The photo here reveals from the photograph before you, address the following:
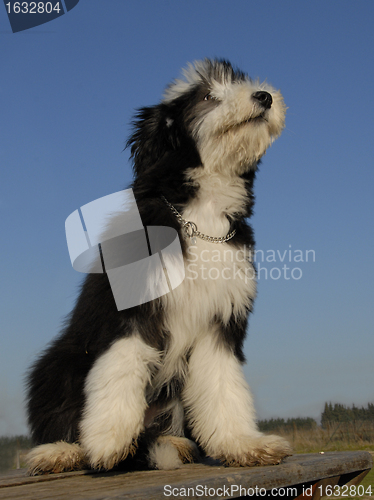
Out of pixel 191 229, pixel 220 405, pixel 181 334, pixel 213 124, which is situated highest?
pixel 213 124

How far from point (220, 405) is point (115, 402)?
2.00 ft

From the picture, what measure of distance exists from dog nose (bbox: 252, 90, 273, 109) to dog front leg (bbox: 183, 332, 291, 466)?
1.38 meters

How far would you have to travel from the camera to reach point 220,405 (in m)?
2.45

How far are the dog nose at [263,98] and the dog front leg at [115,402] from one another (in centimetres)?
155

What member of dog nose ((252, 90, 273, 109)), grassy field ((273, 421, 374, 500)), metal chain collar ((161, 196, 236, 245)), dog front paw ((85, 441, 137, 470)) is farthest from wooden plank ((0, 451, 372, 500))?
grassy field ((273, 421, 374, 500))

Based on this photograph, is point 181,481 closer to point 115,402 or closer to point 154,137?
point 115,402

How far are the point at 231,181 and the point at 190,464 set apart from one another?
1640 mm

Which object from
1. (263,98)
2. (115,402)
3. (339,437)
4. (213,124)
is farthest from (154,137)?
(339,437)

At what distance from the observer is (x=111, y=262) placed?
2402mm

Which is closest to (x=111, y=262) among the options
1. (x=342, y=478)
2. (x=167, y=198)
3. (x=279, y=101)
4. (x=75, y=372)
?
(x=167, y=198)

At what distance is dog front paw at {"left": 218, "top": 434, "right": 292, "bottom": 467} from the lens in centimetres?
223

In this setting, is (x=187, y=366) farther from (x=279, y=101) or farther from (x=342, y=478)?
(x=279, y=101)

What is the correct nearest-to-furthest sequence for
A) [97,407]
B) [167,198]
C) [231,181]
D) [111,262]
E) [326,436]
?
1. [97,407]
2. [111,262]
3. [167,198]
4. [231,181]
5. [326,436]

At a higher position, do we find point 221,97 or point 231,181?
point 221,97
